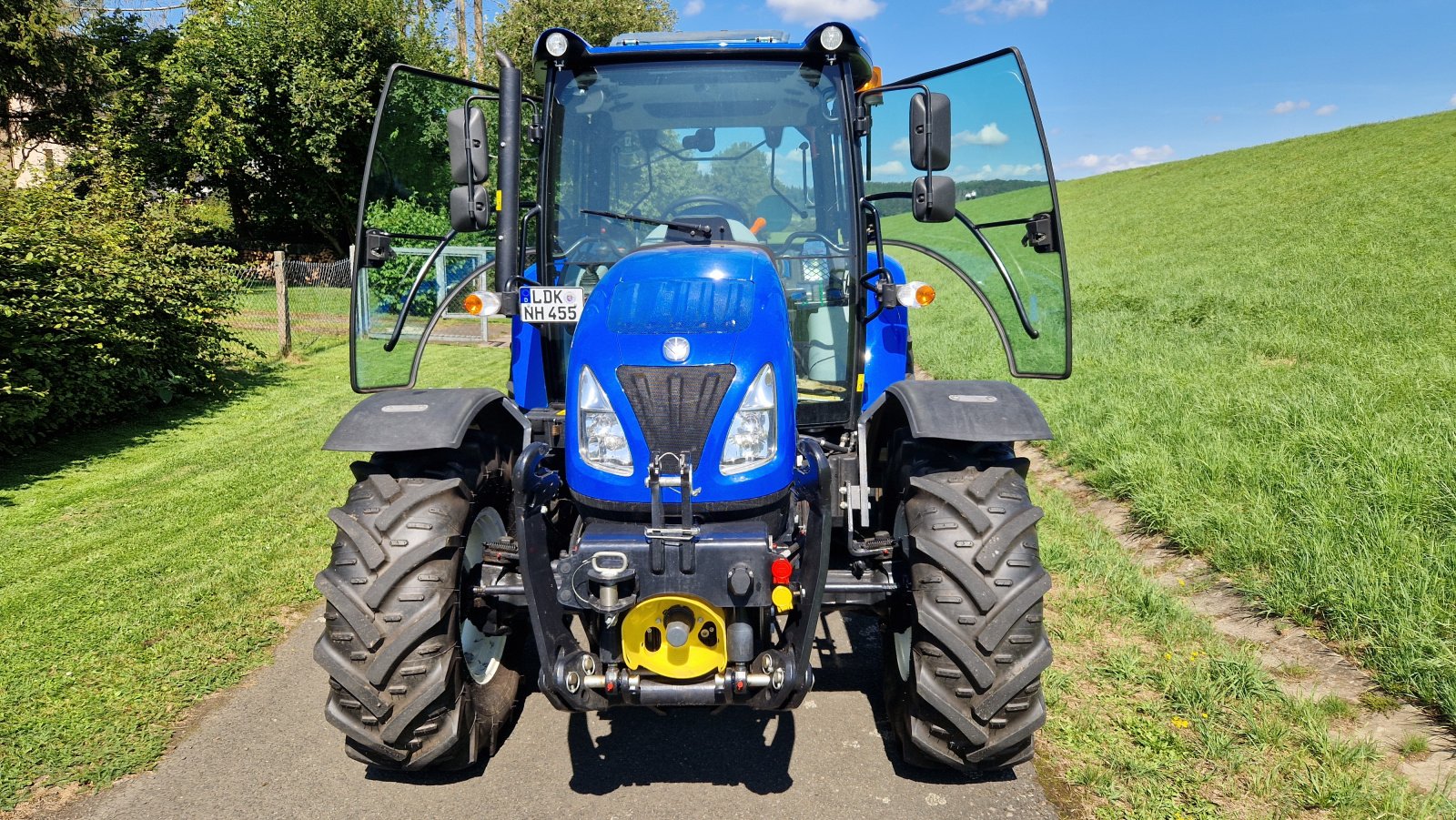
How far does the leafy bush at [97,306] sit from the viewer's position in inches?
279

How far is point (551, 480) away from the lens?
3.10 metres

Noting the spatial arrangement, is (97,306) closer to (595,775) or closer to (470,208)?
(470,208)

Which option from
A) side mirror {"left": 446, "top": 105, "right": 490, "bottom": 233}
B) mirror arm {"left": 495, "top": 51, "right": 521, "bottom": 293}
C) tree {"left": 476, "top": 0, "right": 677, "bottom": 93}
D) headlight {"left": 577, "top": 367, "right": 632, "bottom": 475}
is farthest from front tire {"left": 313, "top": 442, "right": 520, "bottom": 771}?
tree {"left": 476, "top": 0, "right": 677, "bottom": 93}

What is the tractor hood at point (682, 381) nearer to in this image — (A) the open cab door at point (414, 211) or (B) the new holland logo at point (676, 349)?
(B) the new holland logo at point (676, 349)

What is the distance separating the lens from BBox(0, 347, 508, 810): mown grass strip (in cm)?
354

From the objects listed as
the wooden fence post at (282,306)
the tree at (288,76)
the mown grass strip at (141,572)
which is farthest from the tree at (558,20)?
the mown grass strip at (141,572)

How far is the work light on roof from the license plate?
4.54ft

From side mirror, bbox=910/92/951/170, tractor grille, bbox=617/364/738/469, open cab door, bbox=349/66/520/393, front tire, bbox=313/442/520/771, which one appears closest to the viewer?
tractor grille, bbox=617/364/738/469

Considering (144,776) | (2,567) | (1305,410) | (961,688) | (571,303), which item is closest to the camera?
(961,688)

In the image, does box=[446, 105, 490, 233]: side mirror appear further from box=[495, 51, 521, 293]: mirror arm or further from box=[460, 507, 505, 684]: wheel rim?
box=[460, 507, 505, 684]: wheel rim

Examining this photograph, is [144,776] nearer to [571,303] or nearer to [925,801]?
[571,303]

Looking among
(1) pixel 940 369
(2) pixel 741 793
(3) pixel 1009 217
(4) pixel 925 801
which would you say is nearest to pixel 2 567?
(2) pixel 741 793

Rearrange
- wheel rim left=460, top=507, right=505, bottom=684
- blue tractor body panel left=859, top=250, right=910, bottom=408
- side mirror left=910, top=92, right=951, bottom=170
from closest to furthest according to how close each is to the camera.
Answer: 1. wheel rim left=460, top=507, right=505, bottom=684
2. side mirror left=910, top=92, right=951, bottom=170
3. blue tractor body panel left=859, top=250, right=910, bottom=408

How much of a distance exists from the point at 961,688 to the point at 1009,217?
215 cm
